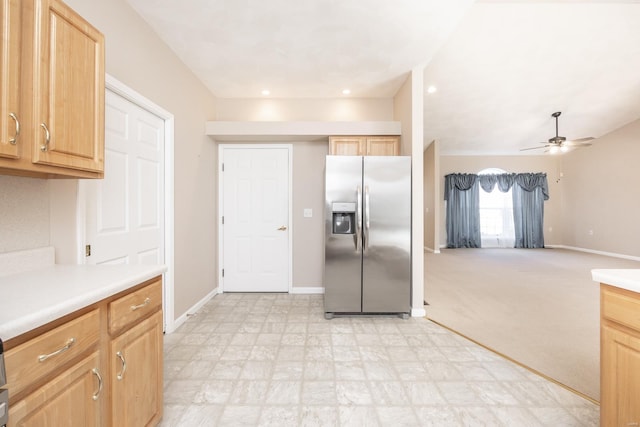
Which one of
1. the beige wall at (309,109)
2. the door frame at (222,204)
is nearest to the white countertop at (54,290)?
the door frame at (222,204)

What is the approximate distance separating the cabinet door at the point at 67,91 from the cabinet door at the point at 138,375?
817 millimetres

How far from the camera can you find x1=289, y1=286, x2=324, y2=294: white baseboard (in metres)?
3.68

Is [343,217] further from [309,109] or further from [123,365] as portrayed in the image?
[123,365]

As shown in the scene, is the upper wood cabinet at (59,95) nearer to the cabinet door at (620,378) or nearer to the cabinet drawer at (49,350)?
the cabinet drawer at (49,350)

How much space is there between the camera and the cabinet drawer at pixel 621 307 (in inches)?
40.5

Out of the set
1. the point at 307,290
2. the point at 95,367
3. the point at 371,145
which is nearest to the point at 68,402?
the point at 95,367

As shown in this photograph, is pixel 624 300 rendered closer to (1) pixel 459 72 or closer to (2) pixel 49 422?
(2) pixel 49 422

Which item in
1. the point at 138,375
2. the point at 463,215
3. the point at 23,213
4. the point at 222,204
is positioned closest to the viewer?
the point at 138,375

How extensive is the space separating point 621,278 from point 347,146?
263cm

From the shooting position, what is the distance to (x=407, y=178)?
2777mm

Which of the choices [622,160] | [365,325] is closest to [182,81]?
[365,325]

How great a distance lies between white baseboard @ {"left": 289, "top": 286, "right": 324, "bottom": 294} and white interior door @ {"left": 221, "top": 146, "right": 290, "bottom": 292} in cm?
14

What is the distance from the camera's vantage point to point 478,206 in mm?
7820

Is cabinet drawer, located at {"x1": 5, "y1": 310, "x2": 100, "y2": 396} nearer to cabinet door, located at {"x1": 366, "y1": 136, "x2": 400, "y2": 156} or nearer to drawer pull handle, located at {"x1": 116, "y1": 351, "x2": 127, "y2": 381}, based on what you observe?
drawer pull handle, located at {"x1": 116, "y1": 351, "x2": 127, "y2": 381}
